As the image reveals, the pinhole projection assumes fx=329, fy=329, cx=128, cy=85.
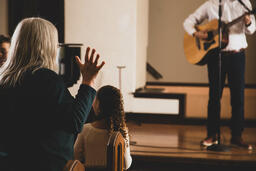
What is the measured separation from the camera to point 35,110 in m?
1.14

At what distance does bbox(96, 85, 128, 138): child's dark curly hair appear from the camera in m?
2.00

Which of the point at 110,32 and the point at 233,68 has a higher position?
the point at 110,32

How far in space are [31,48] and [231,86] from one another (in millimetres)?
2234

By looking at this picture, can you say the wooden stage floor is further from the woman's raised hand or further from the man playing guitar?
the woman's raised hand

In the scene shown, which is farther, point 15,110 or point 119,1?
point 119,1

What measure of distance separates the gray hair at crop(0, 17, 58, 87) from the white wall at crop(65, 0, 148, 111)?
9.48ft

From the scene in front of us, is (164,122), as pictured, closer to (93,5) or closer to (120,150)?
(93,5)

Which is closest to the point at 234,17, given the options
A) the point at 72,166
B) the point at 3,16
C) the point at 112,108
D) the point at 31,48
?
the point at 112,108

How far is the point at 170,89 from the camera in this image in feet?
16.0

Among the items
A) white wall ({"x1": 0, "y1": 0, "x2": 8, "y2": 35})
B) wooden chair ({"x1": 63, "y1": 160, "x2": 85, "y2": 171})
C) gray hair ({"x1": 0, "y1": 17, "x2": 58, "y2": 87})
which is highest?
white wall ({"x1": 0, "y1": 0, "x2": 8, "y2": 35})

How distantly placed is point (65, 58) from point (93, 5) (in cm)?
88

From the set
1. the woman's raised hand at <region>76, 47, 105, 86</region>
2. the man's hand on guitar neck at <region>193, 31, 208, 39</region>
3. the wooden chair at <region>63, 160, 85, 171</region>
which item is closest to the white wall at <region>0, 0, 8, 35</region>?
the man's hand on guitar neck at <region>193, 31, 208, 39</region>

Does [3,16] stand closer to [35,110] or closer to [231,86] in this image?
[231,86]

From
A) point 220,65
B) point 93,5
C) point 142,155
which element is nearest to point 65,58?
point 93,5
